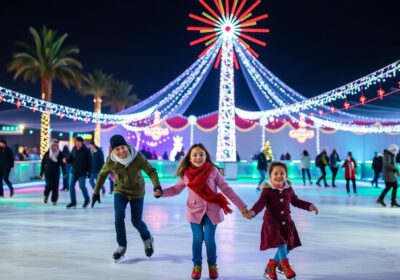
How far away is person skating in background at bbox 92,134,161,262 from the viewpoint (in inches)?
249

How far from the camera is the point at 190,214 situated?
5.63 meters

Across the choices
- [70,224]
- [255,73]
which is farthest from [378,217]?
[255,73]

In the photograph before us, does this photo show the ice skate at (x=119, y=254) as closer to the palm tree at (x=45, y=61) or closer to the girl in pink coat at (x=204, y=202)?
the girl in pink coat at (x=204, y=202)

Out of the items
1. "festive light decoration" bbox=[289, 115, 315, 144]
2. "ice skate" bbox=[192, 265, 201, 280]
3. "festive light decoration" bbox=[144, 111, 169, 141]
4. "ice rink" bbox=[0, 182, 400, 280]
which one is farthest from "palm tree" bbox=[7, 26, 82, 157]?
"ice skate" bbox=[192, 265, 201, 280]

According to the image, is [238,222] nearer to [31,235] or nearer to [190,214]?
[31,235]

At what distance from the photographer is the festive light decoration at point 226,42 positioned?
2417 centimetres

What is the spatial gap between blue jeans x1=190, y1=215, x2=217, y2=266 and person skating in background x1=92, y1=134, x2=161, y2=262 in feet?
2.87

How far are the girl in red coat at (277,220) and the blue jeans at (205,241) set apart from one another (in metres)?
0.47

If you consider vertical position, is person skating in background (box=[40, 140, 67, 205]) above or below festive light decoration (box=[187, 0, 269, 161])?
below

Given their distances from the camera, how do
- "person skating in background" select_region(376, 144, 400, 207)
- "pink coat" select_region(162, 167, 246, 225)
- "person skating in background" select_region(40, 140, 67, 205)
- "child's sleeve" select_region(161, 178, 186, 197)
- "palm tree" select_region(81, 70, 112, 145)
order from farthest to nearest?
"palm tree" select_region(81, 70, 112, 145), "person skating in background" select_region(376, 144, 400, 207), "person skating in background" select_region(40, 140, 67, 205), "child's sleeve" select_region(161, 178, 186, 197), "pink coat" select_region(162, 167, 246, 225)

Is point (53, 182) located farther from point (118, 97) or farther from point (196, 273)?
point (118, 97)

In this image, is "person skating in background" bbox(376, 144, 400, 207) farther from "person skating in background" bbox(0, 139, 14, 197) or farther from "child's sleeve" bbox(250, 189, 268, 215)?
"person skating in background" bbox(0, 139, 14, 197)

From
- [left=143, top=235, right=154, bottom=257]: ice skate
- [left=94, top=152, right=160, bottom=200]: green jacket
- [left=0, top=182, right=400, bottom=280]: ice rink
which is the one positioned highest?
[left=94, top=152, right=160, bottom=200]: green jacket

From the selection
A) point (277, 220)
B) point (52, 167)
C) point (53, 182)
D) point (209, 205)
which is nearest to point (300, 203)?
point (277, 220)
